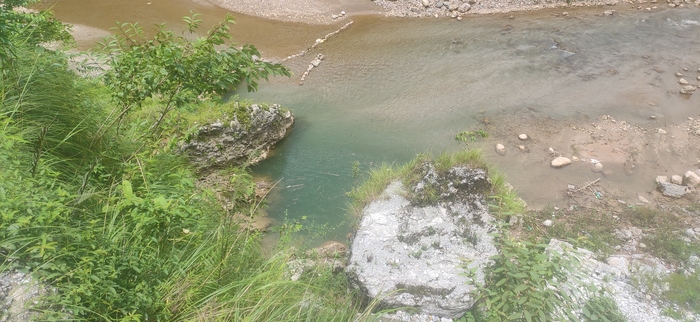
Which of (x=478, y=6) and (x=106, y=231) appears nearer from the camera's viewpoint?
(x=106, y=231)

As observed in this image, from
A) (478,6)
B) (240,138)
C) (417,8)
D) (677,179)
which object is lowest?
(677,179)

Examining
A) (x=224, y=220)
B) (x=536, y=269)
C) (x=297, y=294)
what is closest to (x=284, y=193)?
(x=224, y=220)

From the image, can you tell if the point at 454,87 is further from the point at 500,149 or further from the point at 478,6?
the point at 478,6

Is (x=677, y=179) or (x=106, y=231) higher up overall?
(x=106, y=231)

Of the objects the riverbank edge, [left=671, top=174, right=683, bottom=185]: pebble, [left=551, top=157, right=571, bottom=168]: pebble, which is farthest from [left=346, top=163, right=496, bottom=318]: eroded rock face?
the riverbank edge

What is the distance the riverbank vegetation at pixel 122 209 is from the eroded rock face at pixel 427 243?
5.91 feet

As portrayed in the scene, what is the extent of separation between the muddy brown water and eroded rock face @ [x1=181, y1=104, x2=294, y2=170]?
33 cm

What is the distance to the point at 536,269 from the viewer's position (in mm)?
3826

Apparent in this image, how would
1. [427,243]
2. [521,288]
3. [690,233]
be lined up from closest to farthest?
[521,288] < [427,243] < [690,233]

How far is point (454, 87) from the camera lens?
Answer: 10094mm

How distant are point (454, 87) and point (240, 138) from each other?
16.2ft

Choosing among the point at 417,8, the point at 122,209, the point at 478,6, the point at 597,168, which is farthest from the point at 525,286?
the point at 478,6

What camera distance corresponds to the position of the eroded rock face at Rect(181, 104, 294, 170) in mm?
7566

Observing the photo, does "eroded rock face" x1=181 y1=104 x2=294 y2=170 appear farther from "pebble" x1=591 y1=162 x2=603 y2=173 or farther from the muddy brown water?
"pebble" x1=591 y1=162 x2=603 y2=173
